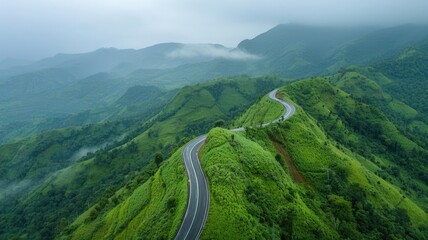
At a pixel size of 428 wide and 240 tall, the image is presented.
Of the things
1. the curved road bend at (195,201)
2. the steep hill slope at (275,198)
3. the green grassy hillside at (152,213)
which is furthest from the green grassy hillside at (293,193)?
the green grassy hillside at (152,213)

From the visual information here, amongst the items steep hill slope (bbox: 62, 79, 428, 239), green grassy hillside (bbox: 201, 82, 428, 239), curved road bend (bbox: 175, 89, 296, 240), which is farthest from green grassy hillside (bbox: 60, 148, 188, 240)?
green grassy hillside (bbox: 201, 82, 428, 239)

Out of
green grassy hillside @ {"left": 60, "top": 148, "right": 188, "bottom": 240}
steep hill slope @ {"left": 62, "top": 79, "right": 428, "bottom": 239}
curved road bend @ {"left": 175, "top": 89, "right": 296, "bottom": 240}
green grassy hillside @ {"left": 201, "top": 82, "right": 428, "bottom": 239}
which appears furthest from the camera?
steep hill slope @ {"left": 62, "top": 79, "right": 428, "bottom": 239}

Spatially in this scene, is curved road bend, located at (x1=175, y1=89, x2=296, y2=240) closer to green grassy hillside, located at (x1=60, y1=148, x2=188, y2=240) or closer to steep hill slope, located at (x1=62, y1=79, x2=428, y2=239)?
green grassy hillside, located at (x1=60, y1=148, x2=188, y2=240)

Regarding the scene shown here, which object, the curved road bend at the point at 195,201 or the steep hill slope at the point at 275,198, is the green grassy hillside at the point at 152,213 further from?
the curved road bend at the point at 195,201

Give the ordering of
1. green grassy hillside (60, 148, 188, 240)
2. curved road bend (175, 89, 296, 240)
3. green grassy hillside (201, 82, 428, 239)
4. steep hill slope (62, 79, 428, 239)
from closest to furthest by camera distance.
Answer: curved road bend (175, 89, 296, 240) < green grassy hillside (60, 148, 188, 240) < green grassy hillside (201, 82, 428, 239) < steep hill slope (62, 79, 428, 239)

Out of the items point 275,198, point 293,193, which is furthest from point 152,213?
point 293,193

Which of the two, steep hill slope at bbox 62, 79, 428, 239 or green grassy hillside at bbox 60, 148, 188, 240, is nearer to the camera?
green grassy hillside at bbox 60, 148, 188, 240

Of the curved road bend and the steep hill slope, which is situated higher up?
the curved road bend

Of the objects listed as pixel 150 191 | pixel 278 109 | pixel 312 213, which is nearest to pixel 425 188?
pixel 278 109

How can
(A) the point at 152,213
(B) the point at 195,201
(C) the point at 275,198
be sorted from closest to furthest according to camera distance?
1. (B) the point at 195,201
2. (A) the point at 152,213
3. (C) the point at 275,198

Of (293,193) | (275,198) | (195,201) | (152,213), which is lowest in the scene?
(293,193)

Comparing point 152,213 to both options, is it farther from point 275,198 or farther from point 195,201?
point 275,198
